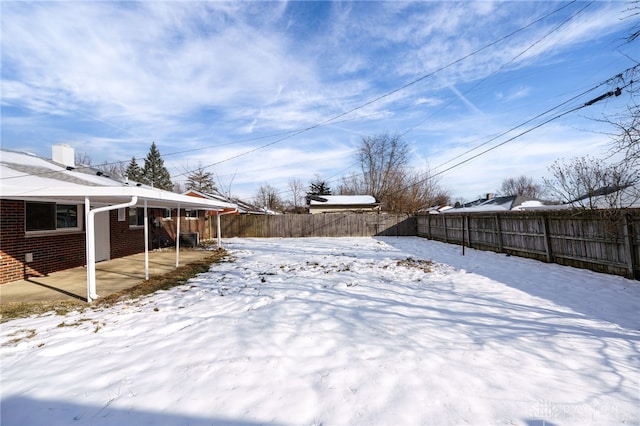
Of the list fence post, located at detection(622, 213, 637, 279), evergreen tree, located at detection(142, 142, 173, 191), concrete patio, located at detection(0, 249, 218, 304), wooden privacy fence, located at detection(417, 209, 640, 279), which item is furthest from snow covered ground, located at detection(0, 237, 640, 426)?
evergreen tree, located at detection(142, 142, 173, 191)

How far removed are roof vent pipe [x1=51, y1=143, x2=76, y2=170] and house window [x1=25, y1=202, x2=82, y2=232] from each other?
2.74m

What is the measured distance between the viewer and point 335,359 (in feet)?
9.73

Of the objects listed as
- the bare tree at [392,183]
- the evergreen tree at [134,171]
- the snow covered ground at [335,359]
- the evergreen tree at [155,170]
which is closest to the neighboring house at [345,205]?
the bare tree at [392,183]

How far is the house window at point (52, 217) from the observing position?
22.8 ft

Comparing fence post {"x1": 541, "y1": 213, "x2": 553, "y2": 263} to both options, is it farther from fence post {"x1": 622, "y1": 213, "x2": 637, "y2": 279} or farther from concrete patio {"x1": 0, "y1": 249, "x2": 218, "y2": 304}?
concrete patio {"x1": 0, "y1": 249, "x2": 218, "y2": 304}

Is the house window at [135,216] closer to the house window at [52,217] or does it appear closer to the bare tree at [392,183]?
the house window at [52,217]

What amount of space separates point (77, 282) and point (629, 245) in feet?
38.6

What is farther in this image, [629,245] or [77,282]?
[77,282]

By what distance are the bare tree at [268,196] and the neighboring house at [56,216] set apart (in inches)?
1422

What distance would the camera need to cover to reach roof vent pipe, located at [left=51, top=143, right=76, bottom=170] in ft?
31.7

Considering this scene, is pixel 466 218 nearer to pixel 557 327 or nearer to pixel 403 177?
pixel 557 327

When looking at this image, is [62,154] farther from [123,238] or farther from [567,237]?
[567,237]

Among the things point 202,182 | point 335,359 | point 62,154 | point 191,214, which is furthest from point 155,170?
point 335,359

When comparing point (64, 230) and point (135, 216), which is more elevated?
point (135, 216)
